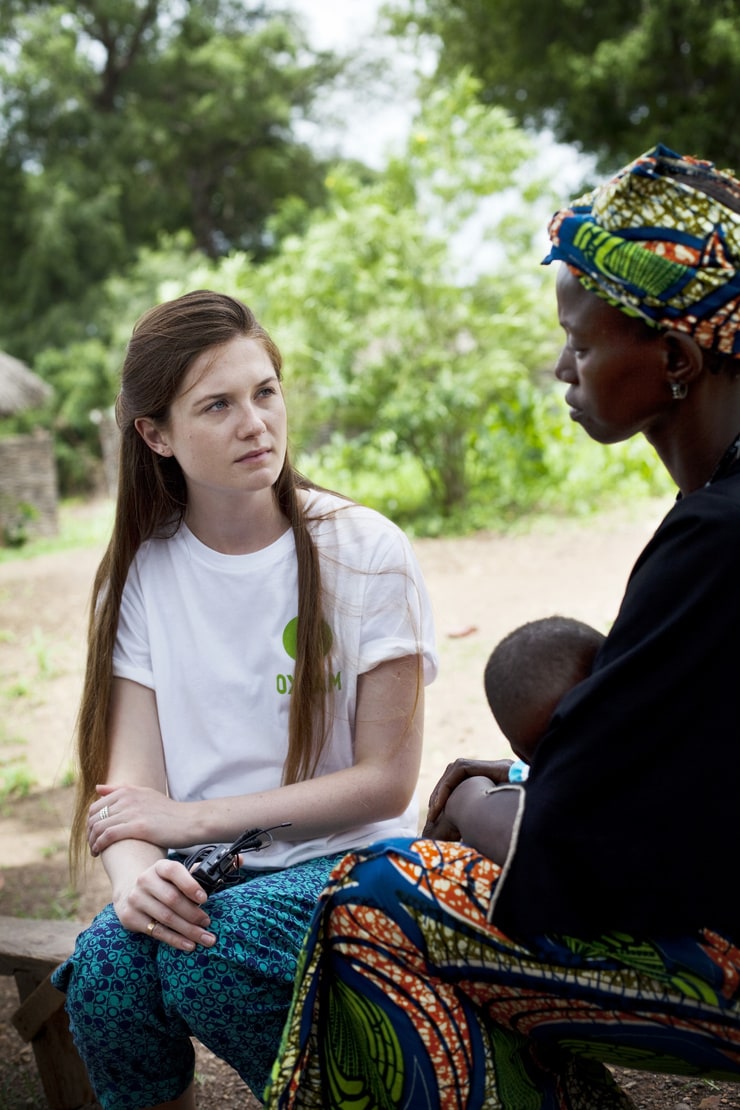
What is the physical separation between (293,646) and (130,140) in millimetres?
23753

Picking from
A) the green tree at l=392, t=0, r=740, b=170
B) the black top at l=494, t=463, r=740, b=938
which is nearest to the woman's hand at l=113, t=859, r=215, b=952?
the black top at l=494, t=463, r=740, b=938

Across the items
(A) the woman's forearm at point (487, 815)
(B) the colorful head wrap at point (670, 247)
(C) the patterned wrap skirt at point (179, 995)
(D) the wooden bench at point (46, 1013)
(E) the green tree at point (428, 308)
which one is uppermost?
(E) the green tree at point (428, 308)

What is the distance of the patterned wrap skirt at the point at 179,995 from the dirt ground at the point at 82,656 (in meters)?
0.73

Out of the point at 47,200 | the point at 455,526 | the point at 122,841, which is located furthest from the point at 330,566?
the point at 47,200

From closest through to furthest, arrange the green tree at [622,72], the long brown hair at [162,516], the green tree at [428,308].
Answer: the long brown hair at [162,516] < the green tree at [428,308] < the green tree at [622,72]

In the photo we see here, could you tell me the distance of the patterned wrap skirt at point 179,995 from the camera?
1792 mm

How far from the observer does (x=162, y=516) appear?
2385mm

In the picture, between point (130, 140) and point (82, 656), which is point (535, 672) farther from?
point (130, 140)

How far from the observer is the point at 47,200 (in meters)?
22.2

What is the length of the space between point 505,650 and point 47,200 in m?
22.8

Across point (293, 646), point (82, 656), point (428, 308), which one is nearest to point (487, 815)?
point (293, 646)

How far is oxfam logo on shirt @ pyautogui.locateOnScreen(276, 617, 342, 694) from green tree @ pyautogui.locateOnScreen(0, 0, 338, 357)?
21.1m

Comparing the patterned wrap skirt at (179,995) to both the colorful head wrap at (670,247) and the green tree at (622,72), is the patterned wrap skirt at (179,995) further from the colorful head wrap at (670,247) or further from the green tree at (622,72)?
the green tree at (622,72)

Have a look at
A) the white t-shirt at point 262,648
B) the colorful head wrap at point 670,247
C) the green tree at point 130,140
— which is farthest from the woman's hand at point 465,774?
the green tree at point 130,140
